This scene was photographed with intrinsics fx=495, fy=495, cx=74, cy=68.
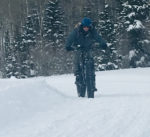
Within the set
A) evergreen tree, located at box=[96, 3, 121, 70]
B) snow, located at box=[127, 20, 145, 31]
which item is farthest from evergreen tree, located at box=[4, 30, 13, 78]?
snow, located at box=[127, 20, 145, 31]

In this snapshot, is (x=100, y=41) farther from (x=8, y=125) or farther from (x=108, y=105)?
(x=8, y=125)

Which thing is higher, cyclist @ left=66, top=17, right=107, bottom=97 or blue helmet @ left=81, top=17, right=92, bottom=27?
blue helmet @ left=81, top=17, right=92, bottom=27

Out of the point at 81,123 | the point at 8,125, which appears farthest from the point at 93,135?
the point at 8,125

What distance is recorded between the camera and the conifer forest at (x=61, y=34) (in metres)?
37.0

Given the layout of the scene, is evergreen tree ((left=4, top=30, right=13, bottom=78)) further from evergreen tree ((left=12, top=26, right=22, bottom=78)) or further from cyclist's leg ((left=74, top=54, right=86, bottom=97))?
cyclist's leg ((left=74, top=54, right=86, bottom=97))

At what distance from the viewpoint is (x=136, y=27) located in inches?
1415

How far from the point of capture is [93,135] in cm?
553

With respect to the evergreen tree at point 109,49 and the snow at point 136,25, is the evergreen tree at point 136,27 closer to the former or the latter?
the snow at point 136,25

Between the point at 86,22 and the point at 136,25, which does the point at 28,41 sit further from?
the point at 86,22

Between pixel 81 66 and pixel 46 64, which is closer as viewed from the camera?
pixel 81 66

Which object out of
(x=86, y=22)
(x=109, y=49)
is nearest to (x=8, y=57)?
(x=109, y=49)

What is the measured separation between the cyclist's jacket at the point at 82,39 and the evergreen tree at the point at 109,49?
30.8 m

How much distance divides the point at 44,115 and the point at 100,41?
324 centimetres

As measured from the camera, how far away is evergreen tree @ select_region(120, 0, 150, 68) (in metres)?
35.9
